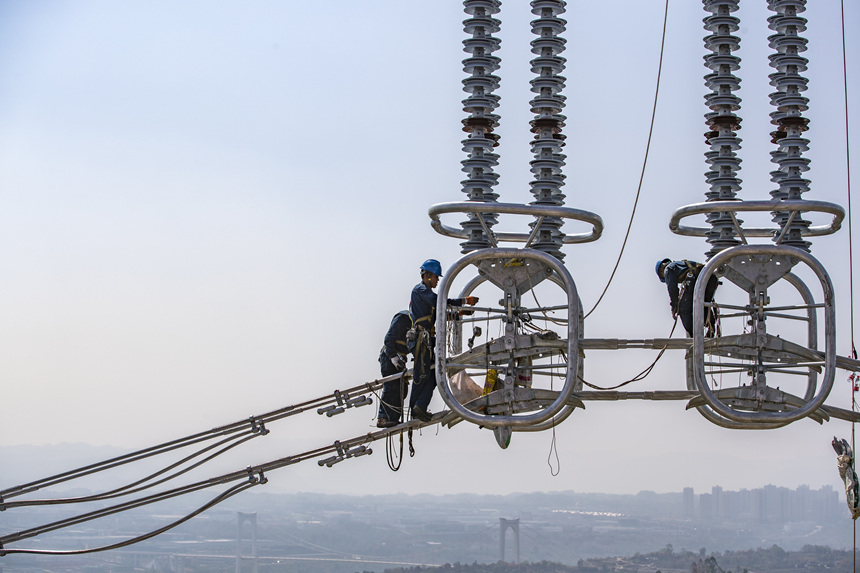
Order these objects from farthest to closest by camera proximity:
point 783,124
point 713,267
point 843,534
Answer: point 843,534, point 783,124, point 713,267

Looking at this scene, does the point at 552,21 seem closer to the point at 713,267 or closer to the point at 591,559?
the point at 713,267

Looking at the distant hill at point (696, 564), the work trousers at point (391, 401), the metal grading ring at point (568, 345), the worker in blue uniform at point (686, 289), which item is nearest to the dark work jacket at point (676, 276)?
the worker in blue uniform at point (686, 289)

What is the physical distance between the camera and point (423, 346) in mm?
27672

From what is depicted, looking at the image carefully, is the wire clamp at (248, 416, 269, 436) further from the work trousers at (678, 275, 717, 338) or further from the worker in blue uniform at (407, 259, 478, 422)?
the work trousers at (678, 275, 717, 338)

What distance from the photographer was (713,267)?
25.2 metres

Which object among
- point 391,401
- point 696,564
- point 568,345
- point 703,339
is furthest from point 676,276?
point 696,564

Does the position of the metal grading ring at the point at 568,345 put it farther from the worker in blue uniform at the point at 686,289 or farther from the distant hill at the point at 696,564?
the distant hill at the point at 696,564

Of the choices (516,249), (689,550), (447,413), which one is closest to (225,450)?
(447,413)

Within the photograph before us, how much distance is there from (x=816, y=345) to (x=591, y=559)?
171825 mm

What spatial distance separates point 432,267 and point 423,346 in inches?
62.8

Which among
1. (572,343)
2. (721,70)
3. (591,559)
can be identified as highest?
(721,70)

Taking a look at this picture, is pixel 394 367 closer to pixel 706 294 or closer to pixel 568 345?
pixel 568 345

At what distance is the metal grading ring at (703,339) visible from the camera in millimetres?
24906

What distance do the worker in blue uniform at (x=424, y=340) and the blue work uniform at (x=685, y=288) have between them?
456 centimetres
